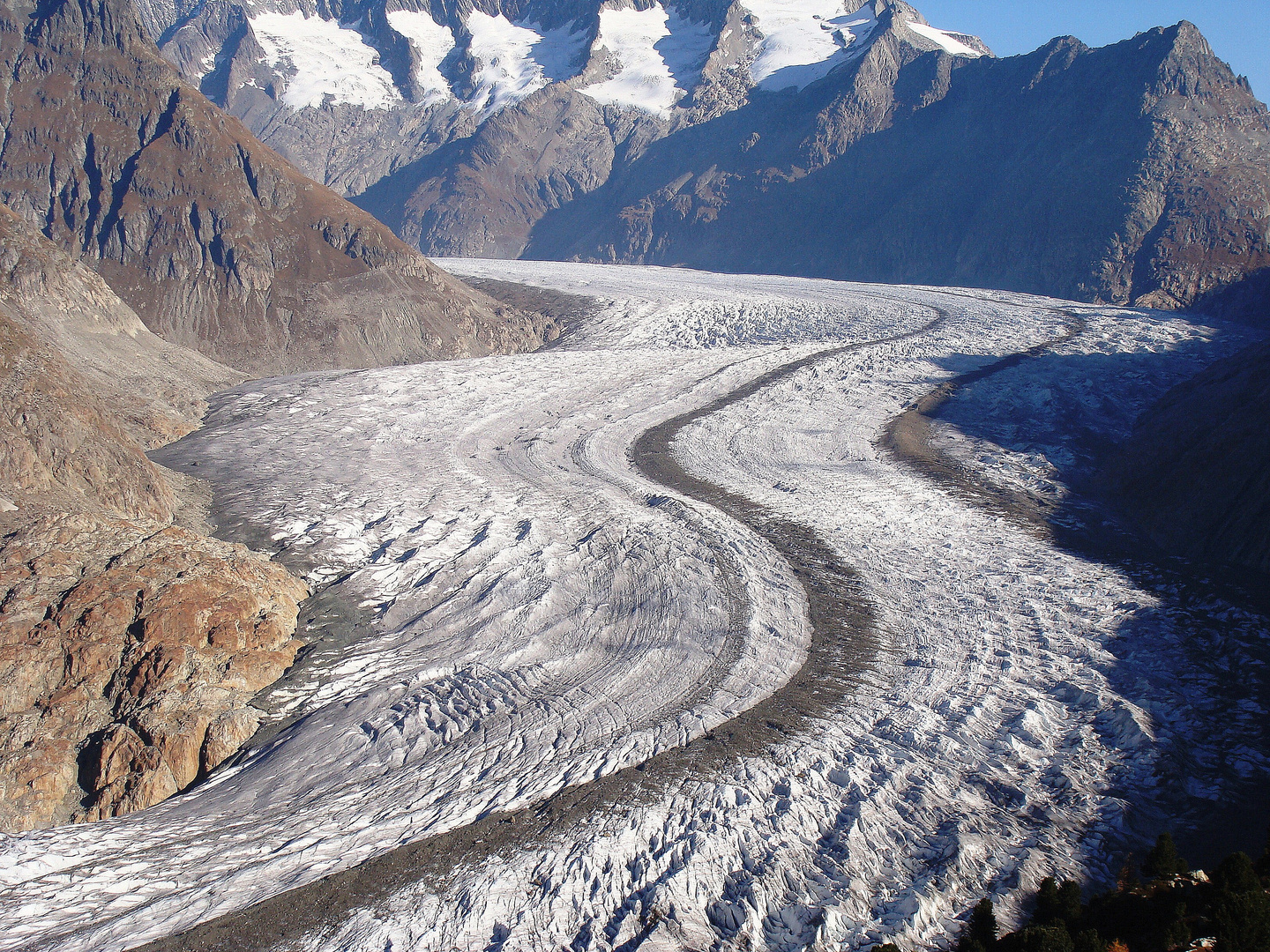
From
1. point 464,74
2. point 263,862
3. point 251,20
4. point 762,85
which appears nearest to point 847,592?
point 263,862

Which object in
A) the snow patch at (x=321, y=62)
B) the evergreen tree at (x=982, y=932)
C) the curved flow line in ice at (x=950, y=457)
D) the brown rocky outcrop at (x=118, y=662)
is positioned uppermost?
the snow patch at (x=321, y=62)

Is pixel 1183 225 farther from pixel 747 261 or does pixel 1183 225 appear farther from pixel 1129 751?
pixel 1129 751

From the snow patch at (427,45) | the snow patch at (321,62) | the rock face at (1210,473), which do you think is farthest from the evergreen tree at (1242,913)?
the snow patch at (321,62)

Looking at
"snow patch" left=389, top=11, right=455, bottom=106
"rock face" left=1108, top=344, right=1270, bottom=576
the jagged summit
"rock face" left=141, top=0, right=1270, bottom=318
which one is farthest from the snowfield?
"snow patch" left=389, top=11, right=455, bottom=106

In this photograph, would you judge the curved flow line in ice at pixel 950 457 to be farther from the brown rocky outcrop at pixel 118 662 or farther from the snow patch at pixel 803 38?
the snow patch at pixel 803 38

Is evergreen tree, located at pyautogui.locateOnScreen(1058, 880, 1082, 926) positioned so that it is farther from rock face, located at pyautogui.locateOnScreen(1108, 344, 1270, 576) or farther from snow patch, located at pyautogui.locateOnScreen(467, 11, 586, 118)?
snow patch, located at pyautogui.locateOnScreen(467, 11, 586, 118)
